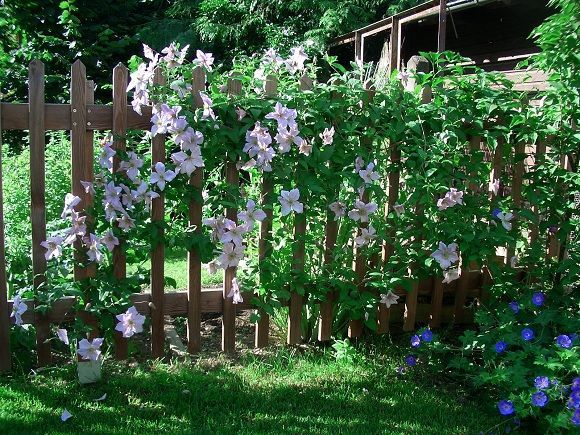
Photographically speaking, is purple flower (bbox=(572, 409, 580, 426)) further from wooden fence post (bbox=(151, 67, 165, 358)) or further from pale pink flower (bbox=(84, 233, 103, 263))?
pale pink flower (bbox=(84, 233, 103, 263))

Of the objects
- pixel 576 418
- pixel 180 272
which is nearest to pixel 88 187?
pixel 576 418

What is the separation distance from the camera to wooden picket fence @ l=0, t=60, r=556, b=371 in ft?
10.0

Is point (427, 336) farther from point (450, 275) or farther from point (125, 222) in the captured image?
point (125, 222)

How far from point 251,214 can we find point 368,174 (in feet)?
2.19

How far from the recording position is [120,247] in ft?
10.5

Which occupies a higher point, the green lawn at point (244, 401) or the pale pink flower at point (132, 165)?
the pale pink flower at point (132, 165)

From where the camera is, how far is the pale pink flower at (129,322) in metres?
3.09

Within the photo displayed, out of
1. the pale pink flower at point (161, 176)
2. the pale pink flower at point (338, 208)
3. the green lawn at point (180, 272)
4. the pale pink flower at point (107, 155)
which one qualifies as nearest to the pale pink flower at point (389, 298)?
the pale pink flower at point (338, 208)

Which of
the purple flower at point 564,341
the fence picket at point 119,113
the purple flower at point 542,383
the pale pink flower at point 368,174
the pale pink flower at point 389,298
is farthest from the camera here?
the pale pink flower at point 389,298

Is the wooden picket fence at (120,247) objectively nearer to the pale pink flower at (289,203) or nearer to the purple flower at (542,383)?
the pale pink flower at (289,203)

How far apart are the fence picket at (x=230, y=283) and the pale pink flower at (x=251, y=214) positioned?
149 millimetres

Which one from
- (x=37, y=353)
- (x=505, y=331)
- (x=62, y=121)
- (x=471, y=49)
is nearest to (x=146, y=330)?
(x=37, y=353)

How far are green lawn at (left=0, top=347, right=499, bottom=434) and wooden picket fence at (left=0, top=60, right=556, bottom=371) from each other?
0.67 feet

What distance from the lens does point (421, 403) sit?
308 centimetres
